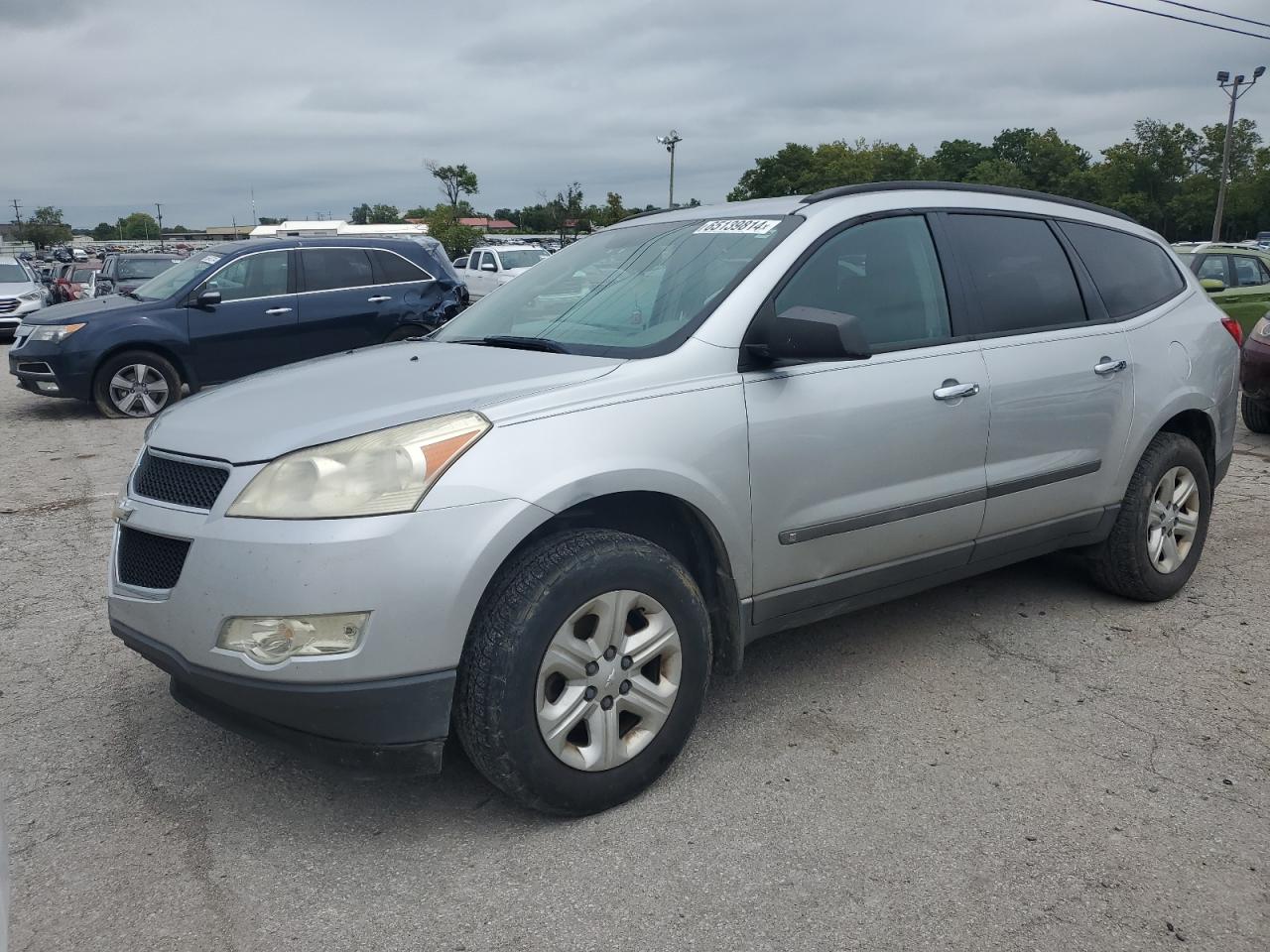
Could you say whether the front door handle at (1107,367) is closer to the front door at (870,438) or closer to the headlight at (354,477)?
the front door at (870,438)

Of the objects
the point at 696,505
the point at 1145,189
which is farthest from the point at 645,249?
the point at 1145,189

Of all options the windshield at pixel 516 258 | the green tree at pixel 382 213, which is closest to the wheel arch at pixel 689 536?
the windshield at pixel 516 258

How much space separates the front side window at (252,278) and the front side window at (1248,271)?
36.9ft

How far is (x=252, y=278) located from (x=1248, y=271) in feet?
38.3

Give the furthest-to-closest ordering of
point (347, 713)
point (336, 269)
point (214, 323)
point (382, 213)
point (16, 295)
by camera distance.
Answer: point (382, 213), point (16, 295), point (336, 269), point (214, 323), point (347, 713)

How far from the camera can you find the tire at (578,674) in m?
2.71

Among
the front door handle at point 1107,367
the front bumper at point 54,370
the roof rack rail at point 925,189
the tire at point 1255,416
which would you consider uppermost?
the roof rack rail at point 925,189

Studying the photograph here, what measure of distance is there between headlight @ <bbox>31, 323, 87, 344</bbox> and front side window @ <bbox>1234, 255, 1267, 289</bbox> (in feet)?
43.0

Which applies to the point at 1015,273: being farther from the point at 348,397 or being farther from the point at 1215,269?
the point at 1215,269

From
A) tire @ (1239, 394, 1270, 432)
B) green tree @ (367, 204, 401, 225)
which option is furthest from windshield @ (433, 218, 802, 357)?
green tree @ (367, 204, 401, 225)

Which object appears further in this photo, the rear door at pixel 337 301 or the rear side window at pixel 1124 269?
the rear door at pixel 337 301

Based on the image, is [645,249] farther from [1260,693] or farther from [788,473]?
[1260,693]

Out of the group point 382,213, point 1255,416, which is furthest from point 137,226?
point 1255,416

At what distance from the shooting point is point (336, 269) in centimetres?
1110
